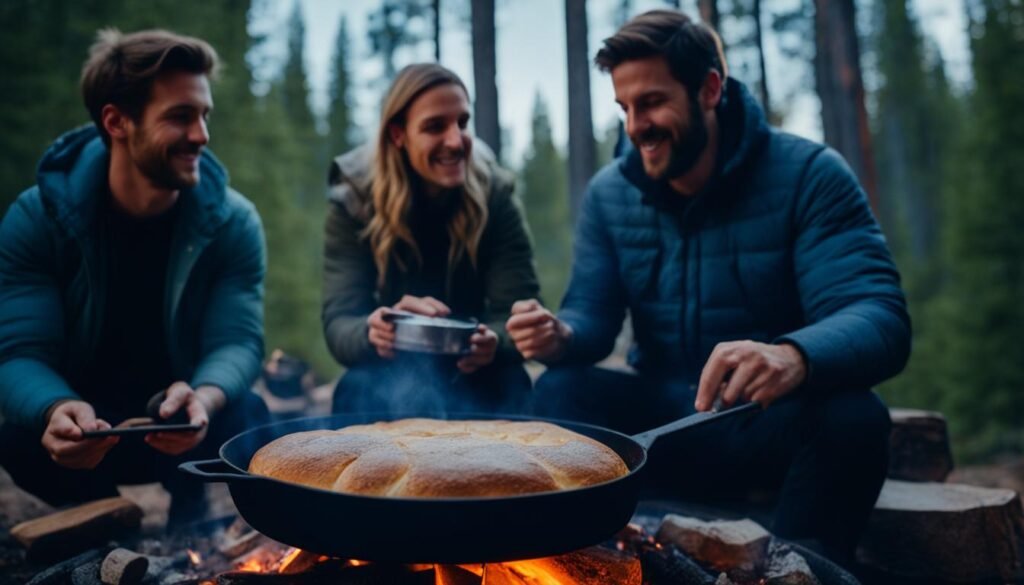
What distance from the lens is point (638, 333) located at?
329 cm

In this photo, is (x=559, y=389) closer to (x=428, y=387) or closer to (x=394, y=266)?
(x=428, y=387)

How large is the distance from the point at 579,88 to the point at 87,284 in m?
4.36

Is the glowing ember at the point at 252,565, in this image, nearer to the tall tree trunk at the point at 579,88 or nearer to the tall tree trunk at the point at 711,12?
the tall tree trunk at the point at 579,88

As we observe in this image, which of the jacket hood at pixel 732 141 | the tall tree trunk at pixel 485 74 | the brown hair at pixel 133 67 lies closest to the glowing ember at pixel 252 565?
the brown hair at pixel 133 67

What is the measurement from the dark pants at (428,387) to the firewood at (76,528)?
3.23 ft

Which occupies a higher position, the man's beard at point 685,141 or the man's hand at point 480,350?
the man's beard at point 685,141

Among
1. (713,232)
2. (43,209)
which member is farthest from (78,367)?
(713,232)

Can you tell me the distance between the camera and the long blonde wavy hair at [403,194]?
344 centimetres

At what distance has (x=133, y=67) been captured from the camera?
2953mm

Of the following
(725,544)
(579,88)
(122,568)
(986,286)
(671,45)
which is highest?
(579,88)

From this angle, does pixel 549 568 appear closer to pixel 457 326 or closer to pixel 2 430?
pixel 457 326

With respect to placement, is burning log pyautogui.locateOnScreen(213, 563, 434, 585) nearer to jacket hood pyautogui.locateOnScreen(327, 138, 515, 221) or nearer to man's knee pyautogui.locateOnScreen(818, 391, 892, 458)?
man's knee pyautogui.locateOnScreen(818, 391, 892, 458)

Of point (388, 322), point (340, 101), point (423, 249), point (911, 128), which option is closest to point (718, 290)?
point (388, 322)

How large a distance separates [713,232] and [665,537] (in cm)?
132
